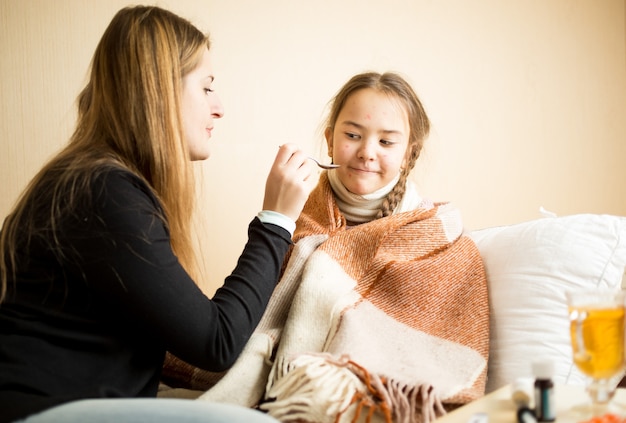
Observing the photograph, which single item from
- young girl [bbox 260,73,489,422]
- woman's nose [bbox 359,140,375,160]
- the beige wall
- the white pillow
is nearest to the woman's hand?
young girl [bbox 260,73,489,422]

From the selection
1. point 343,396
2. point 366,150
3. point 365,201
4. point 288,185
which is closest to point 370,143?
point 366,150

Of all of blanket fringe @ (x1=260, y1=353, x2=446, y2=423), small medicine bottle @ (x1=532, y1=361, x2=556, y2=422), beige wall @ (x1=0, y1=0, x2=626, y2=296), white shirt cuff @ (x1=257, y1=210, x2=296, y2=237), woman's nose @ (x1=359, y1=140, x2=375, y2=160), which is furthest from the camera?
beige wall @ (x1=0, y1=0, x2=626, y2=296)

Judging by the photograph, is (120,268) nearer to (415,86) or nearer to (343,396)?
(343,396)

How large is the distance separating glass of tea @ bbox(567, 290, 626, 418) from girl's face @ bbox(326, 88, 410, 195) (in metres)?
0.66

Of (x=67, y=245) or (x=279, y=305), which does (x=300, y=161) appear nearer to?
(x=279, y=305)

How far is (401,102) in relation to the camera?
1.42 metres

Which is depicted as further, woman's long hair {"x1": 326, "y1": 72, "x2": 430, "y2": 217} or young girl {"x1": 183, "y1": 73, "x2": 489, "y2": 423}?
woman's long hair {"x1": 326, "y1": 72, "x2": 430, "y2": 217}

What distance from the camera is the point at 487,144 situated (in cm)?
210

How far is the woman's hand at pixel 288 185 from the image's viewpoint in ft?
3.54

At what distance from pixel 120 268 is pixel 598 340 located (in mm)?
592

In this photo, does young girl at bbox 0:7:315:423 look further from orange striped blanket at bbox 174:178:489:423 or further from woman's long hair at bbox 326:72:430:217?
woman's long hair at bbox 326:72:430:217

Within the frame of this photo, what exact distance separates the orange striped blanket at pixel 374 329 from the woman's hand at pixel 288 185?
13 cm

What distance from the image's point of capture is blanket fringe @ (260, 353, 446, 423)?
3.00 feet

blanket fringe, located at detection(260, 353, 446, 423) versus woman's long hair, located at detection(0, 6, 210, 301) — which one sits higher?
woman's long hair, located at detection(0, 6, 210, 301)
